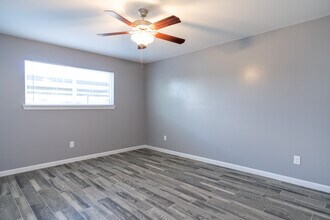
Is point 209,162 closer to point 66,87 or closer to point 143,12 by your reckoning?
point 143,12

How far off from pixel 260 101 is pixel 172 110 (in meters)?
1.98

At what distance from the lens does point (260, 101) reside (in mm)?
3168

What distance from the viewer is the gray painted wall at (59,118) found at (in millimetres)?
3176

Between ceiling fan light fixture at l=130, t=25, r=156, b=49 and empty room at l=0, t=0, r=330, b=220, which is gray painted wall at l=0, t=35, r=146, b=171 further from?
ceiling fan light fixture at l=130, t=25, r=156, b=49

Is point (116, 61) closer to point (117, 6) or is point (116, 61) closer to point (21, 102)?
point (21, 102)

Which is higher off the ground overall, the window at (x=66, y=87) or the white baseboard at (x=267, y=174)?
the window at (x=66, y=87)

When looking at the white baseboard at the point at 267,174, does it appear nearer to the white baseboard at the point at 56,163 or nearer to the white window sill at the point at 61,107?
the white baseboard at the point at 56,163

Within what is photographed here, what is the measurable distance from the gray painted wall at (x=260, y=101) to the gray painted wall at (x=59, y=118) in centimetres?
106

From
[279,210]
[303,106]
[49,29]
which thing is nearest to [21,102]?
[49,29]

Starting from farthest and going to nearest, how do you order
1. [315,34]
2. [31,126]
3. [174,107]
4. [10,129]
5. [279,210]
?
1. [174,107]
2. [31,126]
3. [10,129]
4. [315,34]
5. [279,210]

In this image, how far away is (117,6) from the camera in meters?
2.25

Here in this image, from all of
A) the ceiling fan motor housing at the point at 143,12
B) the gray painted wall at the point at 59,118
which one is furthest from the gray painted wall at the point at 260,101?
the ceiling fan motor housing at the point at 143,12

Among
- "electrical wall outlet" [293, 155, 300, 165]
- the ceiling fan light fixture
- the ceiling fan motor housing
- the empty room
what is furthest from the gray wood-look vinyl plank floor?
the ceiling fan motor housing

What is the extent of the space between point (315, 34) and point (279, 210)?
2.35 meters
